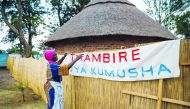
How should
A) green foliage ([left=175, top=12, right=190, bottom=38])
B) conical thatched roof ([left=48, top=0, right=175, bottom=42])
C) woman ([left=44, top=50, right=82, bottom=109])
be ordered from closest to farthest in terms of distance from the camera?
woman ([left=44, top=50, right=82, bottom=109]) → conical thatched roof ([left=48, top=0, right=175, bottom=42]) → green foliage ([left=175, top=12, right=190, bottom=38])

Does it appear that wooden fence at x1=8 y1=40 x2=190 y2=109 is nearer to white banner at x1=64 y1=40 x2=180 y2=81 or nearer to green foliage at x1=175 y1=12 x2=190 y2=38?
white banner at x1=64 y1=40 x2=180 y2=81

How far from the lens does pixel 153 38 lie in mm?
13695

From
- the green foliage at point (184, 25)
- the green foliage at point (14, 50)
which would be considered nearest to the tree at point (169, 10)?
the green foliage at point (184, 25)

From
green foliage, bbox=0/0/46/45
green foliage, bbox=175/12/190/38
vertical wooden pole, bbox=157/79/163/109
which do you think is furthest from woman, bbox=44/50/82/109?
green foliage, bbox=0/0/46/45

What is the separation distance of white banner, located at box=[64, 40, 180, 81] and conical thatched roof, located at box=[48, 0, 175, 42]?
581cm

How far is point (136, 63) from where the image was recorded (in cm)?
512

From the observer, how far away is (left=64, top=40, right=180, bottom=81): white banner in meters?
4.41

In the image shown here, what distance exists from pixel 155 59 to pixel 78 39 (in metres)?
8.64

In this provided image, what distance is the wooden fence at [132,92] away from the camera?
425 centimetres

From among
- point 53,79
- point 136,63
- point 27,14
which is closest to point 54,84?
point 53,79

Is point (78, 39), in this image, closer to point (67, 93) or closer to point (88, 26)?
point (88, 26)

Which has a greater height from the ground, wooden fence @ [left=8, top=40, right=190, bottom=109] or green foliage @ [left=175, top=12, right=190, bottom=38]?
green foliage @ [left=175, top=12, right=190, bottom=38]

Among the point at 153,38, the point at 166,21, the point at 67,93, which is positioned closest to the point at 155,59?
the point at 67,93

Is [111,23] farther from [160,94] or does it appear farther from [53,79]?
[160,94]
